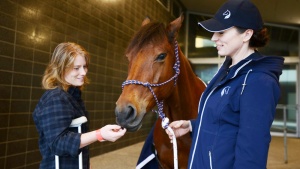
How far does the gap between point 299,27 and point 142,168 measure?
800 cm

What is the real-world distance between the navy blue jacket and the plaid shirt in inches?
20.8

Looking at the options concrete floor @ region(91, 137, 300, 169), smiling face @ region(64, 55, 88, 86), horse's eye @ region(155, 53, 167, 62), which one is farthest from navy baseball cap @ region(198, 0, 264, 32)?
concrete floor @ region(91, 137, 300, 169)

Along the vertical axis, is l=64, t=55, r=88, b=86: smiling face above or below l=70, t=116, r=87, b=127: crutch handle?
above

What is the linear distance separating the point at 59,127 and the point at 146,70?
20.1 inches

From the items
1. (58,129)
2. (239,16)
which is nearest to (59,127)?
(58,129)

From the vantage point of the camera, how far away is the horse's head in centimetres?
121

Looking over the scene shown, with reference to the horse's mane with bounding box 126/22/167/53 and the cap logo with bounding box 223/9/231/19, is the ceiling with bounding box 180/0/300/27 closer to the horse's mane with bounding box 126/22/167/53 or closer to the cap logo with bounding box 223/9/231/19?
the horse's mane with bounding box 126/22/167/53

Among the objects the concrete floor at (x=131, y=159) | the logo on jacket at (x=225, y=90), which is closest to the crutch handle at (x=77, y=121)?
the logo on jacket at (x=225, y=90)

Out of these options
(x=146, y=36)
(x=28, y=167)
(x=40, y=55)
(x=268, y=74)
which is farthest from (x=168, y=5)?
(x=268, y=74)

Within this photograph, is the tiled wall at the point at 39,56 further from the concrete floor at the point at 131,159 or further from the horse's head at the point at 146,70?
the horse's head at the point at 146,70

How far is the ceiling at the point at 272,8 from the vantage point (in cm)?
649

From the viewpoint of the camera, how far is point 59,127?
3.65 ft

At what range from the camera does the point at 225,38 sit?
0.99 m

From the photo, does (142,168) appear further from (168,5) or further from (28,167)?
(168,5)
